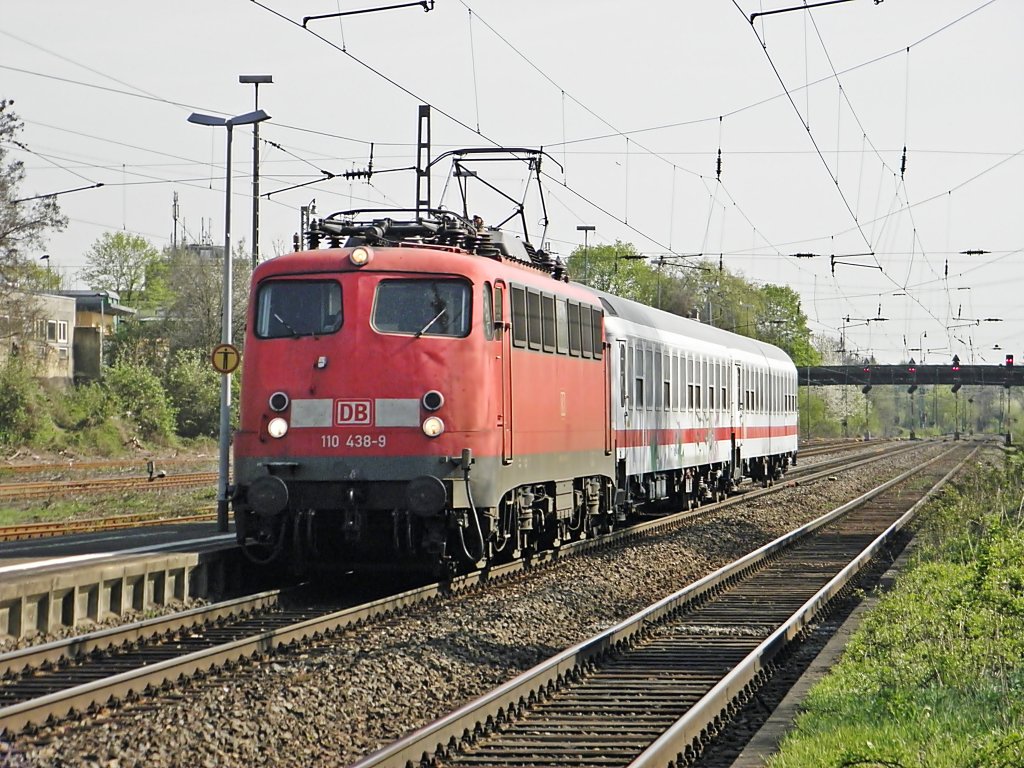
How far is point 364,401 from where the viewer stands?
1503cm

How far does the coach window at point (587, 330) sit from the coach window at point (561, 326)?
0.84 meters

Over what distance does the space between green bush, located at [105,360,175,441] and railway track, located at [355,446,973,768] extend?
40.2 metres

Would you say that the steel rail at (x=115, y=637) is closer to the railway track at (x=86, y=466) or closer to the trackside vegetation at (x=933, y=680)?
the trackside vegetation at (x=933, y=680)

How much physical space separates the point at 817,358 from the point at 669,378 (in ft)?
288

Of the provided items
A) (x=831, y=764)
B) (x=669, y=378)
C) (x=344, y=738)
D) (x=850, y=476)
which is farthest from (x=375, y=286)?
(x=850, y=476)

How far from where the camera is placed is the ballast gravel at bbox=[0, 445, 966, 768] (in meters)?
8.55

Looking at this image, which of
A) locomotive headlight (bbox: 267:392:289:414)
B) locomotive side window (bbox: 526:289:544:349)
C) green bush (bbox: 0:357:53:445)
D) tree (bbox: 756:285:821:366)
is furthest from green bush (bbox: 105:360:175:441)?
tree (bbox: 756:285:821:366)

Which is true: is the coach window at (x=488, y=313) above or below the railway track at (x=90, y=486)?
above

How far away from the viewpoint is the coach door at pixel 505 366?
15.8 m

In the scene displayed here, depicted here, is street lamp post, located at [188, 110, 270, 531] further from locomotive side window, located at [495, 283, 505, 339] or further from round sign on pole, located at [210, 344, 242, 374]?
locomotive side window, located at [495, 283, 505, 339]

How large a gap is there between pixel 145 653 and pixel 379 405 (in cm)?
389

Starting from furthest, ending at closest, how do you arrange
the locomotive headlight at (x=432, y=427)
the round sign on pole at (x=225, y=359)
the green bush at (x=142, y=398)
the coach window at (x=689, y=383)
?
the green bush at (x=142, y=398), the coach window at (x=689, y=383), the round sign on pole at (x=225, y=359), the locomotive headlight at (x=432, y=427)

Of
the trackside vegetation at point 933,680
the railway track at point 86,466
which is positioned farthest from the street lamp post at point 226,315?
the railway track at point 86,466

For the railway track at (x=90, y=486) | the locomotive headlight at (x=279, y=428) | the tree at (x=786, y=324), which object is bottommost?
the railway track at (x=90, y=486)
